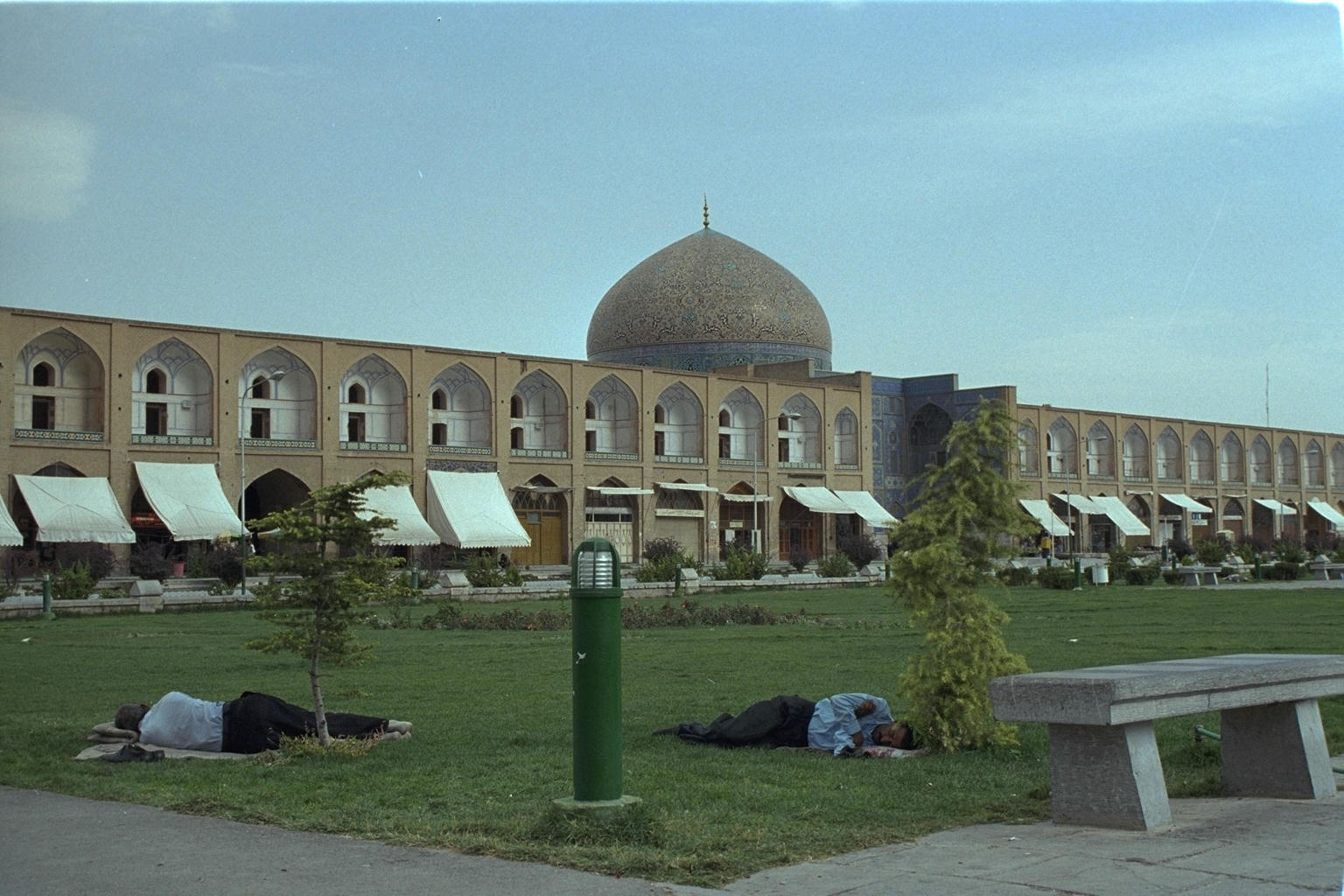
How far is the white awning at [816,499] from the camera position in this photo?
48.2 m

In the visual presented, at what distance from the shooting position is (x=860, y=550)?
3947 centimetres

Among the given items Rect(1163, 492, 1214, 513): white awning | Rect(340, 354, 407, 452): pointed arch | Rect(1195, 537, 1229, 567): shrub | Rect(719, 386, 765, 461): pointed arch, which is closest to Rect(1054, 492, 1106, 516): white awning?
Rect(1163, 492, 1214, 513): white awning

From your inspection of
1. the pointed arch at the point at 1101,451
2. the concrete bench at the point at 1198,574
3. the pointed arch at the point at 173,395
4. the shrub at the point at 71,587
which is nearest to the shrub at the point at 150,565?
the pointed arch at the point at 173,395

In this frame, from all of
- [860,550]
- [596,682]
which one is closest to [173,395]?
[860,550]

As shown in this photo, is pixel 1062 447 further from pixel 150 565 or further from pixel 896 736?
pixel 896 736

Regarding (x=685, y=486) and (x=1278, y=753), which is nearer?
(x=1278, y=753)

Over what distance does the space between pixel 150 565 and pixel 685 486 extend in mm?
19202

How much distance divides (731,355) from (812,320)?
432cm

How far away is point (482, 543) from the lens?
124 feet

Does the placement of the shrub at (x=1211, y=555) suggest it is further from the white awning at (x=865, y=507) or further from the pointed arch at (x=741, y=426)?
the pointed arch at (x=741, y=426)

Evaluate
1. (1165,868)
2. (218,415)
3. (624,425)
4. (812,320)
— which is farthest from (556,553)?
(1165,868)

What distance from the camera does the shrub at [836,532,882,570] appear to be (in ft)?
127

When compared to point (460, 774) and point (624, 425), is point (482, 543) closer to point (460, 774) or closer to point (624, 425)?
point (624, 425)

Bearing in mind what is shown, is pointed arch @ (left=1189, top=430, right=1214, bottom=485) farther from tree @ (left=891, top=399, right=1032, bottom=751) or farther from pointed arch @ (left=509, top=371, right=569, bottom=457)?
tree @ (left=891, top=399, right=1032, bottom=751)
